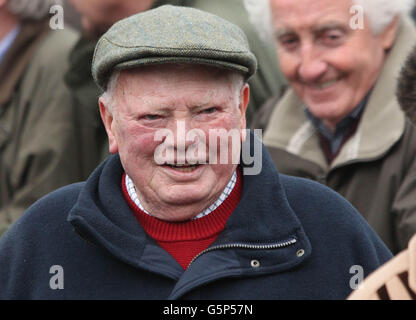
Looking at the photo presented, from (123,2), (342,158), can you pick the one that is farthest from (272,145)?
(123,2)

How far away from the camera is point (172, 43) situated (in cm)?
254

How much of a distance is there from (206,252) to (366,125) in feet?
4.96

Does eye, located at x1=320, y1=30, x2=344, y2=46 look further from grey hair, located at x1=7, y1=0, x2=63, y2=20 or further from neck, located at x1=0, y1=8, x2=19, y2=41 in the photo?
neck, located at x1=0, y1=8, x2=19, y2=41

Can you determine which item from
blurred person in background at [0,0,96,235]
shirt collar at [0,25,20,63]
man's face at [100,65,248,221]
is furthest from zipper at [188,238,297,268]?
shirt collar at [0,25,20,63]

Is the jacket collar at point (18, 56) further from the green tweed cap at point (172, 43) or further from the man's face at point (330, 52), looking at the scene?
the green tweed cap at point (172, 43)

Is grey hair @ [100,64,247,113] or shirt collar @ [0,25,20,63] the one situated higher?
grey hair @ [100,64,247,113]

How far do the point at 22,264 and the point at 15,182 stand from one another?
1.93 m

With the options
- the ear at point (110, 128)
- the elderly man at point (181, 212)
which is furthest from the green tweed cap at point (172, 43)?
the ear at point (110, 128)

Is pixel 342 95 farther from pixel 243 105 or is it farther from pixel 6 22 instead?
pixel 6 22

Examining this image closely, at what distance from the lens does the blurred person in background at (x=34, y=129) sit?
4.61 metres

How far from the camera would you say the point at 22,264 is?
2.77 meters

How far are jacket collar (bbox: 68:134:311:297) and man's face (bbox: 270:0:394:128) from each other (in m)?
1.42

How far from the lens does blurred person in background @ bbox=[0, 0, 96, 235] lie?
4609 mm
